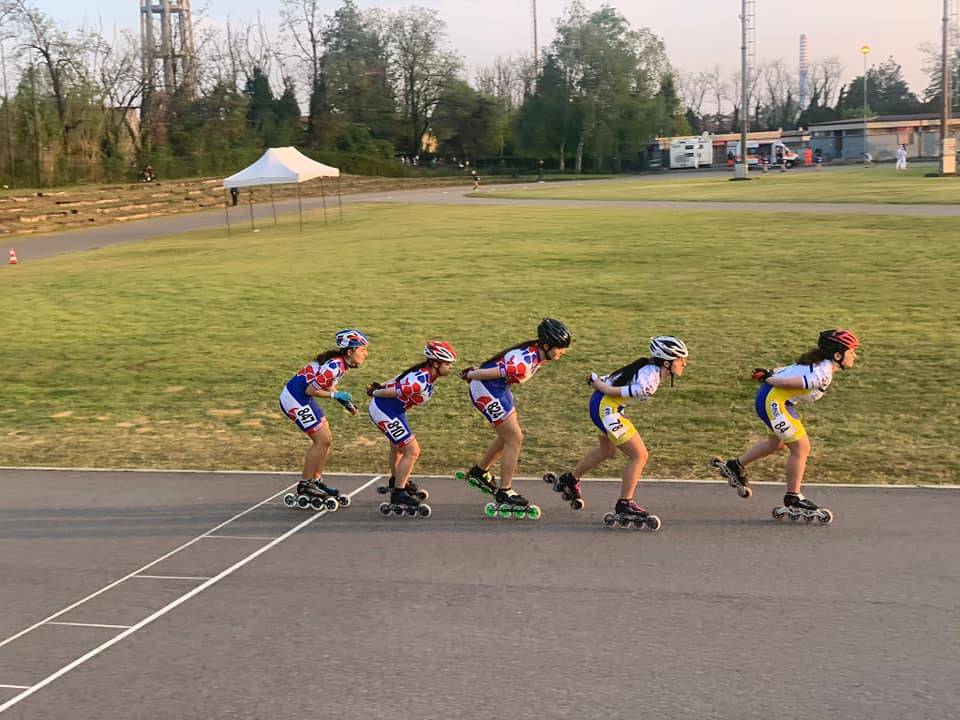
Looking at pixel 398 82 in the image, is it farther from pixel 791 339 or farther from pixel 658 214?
pixel 791 339

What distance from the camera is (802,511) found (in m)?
8.96

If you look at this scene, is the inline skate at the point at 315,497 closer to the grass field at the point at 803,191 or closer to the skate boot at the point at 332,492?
the skate boot at the point at 332,492

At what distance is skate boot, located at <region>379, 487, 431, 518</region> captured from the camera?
9492 mm

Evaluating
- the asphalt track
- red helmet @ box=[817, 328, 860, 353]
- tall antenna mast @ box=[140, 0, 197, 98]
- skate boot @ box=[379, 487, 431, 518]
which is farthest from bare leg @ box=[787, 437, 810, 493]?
tall antenna mast @ box=[140, 0, 197, 98]

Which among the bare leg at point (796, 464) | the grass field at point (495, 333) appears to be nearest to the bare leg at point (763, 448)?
the bare leg at point (796, 464)

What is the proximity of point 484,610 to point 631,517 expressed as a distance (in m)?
2.15

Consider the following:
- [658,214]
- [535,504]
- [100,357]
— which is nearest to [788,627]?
[535,504]

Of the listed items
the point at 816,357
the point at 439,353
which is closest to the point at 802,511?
the point at 816,357

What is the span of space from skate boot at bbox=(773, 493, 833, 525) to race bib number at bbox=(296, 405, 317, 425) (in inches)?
166

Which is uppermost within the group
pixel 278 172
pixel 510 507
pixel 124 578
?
pixel 278 172

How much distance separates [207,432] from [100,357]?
639 cm

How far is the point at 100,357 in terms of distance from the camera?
19438mm

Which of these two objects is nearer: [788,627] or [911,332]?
[788,627]

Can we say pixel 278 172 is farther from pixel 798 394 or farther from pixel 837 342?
pixel 837 342
